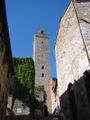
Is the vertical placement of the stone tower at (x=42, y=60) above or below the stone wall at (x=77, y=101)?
above

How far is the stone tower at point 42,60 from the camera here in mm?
34281

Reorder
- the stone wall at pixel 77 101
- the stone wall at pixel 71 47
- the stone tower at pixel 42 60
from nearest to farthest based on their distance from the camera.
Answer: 1. the stone wall at pixel 77 101
2. the stone wall at pixel 71 47
3. the stone tower at pixel 42 60

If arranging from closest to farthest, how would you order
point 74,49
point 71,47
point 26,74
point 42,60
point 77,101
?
point 77,101 → point 74,49 → point 71,47 → point 26,74 → point 42,60

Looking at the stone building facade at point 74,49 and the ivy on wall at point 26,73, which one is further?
the ivy on wall at point 26,73

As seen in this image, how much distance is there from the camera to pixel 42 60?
3781 cm

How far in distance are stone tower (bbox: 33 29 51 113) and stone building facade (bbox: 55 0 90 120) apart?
69.6ft

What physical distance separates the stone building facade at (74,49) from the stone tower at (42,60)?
21226mm

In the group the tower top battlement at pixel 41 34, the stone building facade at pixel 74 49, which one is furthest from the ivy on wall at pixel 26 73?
the tower top battlement at pixel 41 34

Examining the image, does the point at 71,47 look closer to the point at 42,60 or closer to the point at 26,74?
the point at 26,74

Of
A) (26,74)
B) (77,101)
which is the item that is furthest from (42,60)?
(77,101)

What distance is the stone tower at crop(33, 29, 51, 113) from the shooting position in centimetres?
3428

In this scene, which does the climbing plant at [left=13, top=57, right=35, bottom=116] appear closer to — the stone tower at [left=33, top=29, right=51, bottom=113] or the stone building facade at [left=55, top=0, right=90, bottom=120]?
the stone building facade at [left=55, top=0, right=90, bottom=120]

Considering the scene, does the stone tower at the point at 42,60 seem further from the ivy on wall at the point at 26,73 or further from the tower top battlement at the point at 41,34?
the ivy on wall at the point at 26,73

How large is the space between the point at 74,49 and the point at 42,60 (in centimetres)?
2840
